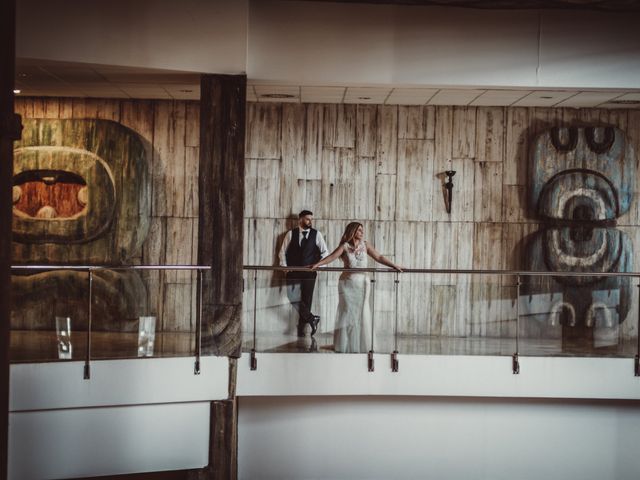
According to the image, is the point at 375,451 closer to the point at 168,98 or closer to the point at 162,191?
the point at 162,191

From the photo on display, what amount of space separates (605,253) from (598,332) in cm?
240

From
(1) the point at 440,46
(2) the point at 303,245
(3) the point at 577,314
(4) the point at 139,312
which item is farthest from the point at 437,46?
(4) the point at 139,312

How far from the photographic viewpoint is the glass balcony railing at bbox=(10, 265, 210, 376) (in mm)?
6809

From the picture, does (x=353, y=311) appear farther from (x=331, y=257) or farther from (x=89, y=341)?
(x=89, y=341)

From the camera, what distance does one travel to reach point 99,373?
7.22m

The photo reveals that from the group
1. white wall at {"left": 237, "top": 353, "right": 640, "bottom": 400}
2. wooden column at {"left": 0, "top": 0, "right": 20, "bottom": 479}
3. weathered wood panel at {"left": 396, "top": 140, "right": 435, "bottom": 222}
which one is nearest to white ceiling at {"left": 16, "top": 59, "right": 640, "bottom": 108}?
weathered wood panel at {"left": 396, "top": 140, "right": 435, "bottom": 222}

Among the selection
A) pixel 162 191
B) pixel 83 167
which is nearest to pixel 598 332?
pixel 162 191

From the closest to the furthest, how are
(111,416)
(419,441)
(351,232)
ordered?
1. (111,416)
2. (351,232)
3. (419,441)

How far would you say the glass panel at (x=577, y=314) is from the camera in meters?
7.88

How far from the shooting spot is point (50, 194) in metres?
9.80

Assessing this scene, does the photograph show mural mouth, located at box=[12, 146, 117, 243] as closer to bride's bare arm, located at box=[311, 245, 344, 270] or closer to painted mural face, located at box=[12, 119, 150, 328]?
painted mural face, located at box=[12, 119, 150, 328]

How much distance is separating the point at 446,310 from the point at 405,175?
9.20 ft

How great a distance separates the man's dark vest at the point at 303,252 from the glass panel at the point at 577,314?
9.70 ft

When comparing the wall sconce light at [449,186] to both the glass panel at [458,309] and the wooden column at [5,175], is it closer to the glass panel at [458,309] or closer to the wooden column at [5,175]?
the glass panel at [458,309]
